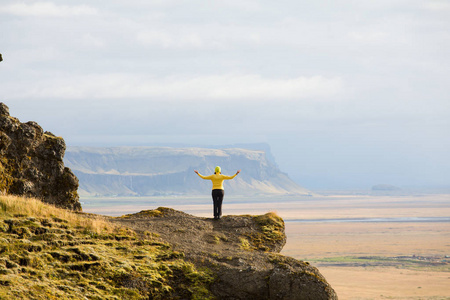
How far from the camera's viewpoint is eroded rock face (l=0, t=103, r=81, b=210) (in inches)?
963

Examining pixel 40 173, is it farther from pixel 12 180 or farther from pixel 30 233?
pixel 30 233

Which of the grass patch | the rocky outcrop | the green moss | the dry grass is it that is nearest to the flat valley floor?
the green moss

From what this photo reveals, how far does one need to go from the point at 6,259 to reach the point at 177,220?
961 centimetres

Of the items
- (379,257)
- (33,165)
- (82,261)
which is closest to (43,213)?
(82,261)

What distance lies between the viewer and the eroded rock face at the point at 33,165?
2447 cm

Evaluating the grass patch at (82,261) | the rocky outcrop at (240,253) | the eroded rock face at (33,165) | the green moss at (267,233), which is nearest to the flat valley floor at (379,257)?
the green moss at (267,233)

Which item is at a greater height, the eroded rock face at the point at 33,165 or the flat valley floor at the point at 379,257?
the eroded rock face at the point at 33,165

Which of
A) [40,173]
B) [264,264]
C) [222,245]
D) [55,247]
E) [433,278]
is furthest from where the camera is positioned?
[433,278]

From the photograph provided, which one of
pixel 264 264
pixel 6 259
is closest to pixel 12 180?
pixel 6 259

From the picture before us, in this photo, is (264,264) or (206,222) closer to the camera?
(264,264)

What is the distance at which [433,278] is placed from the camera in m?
107

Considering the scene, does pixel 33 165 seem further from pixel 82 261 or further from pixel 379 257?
pixel 379 257

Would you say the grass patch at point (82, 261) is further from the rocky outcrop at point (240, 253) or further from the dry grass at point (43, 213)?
the rocky outcrop at point (240, 253)

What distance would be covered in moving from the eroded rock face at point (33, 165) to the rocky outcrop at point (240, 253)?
9.67 ft
